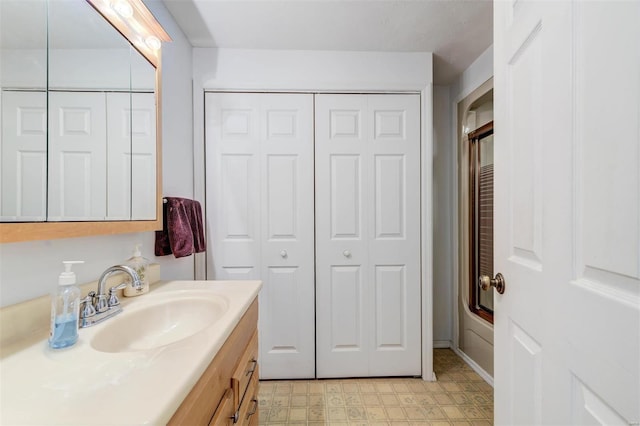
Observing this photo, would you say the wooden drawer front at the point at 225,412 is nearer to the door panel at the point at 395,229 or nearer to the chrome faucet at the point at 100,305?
the chrome faucet at the point at 100,305

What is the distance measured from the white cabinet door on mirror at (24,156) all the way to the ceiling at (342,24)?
3.86 feet

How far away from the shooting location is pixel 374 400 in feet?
5.67

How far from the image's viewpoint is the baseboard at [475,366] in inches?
75.2

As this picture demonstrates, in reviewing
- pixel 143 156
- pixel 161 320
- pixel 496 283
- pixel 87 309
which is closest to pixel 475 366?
pixel 496 283

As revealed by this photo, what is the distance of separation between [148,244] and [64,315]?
0.70 m

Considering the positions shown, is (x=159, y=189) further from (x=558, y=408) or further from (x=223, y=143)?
(x=558, y=408)

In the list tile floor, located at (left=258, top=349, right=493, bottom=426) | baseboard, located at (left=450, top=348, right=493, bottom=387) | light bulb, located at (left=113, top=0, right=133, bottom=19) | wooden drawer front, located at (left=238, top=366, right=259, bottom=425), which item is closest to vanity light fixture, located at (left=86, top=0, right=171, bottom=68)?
light bulb, located at (left=113, top=0, right=133, bottom=19)

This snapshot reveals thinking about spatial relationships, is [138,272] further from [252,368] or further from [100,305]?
[252,368]

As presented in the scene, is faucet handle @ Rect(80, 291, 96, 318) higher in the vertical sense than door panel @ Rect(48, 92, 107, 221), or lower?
lower

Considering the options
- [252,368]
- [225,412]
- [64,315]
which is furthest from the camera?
[252,368]

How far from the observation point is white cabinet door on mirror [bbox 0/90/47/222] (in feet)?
2.18

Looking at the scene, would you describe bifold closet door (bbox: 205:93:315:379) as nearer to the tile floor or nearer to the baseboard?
the tile floor

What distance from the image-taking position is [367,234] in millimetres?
1964

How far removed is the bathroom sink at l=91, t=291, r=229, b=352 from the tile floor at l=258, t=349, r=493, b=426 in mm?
983
